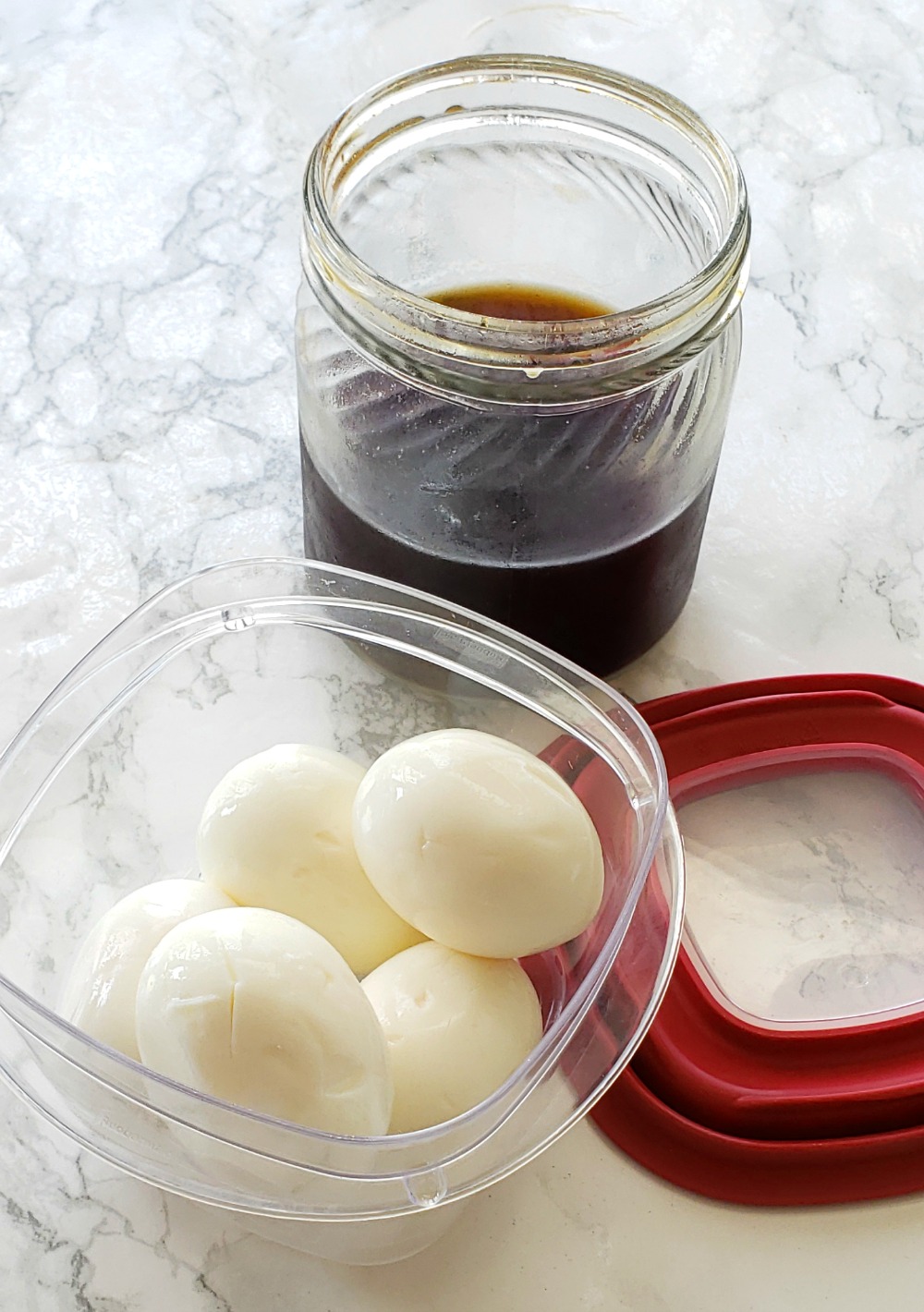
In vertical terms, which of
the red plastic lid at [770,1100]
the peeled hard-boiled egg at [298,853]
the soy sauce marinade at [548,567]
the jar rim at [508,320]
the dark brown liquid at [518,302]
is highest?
the jar rim at [508,320]

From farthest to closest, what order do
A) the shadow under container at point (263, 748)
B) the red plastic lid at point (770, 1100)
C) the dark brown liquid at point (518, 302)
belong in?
the dark brown liquid at point (518, 302)
the red plastic lid at point (770, 1100)
the shadow under container at point (263, 748)

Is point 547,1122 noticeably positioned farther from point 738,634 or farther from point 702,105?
point 702,105

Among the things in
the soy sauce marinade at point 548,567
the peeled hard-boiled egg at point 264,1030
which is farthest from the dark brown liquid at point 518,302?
the peeled hard-boiled egg at point 264,1030

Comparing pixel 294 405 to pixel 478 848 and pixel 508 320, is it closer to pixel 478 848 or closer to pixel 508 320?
pixel 508 320

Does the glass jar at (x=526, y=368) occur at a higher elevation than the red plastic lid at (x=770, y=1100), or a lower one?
higher

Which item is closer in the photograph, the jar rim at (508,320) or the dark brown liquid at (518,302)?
the jar rim at (508,320)

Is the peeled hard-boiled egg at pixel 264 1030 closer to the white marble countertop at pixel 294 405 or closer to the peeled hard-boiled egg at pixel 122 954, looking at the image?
the peeled hard-boiled egg at pixel 122 954

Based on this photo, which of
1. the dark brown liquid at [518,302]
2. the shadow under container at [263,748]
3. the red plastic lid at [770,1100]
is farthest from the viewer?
the dark brown liquid at [518,302]
